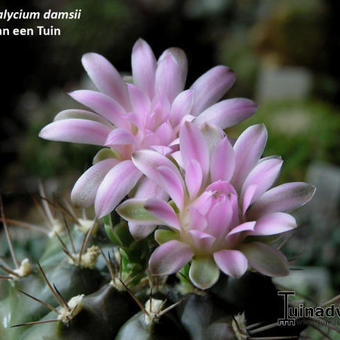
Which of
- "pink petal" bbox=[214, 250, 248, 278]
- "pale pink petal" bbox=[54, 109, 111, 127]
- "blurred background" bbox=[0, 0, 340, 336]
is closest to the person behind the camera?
"pink petal" bbox=[214, 250, 248, 278]

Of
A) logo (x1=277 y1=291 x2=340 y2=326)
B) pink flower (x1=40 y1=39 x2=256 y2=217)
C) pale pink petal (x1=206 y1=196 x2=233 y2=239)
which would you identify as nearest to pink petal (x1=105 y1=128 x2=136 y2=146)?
pink flower (x1=40 y1=39 x2=256 y2=217)

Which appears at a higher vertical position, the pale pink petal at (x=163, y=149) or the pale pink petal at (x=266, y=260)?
the pale pink petal at (x=163, y=149)

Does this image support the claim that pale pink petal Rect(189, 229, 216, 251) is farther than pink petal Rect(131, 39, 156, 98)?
No

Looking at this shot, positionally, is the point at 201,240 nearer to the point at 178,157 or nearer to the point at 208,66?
the point at 178,157

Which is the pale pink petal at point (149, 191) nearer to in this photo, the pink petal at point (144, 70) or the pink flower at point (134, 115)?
the pink flower at point (134, 115)

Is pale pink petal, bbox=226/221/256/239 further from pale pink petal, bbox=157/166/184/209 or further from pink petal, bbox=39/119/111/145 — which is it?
pink petal, bbox=39/119/111/145

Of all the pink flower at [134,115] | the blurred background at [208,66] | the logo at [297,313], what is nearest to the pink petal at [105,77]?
the pink flower at [134,115]
